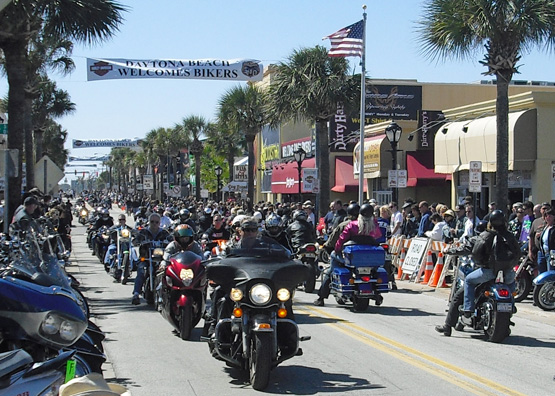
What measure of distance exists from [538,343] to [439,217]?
339 inches

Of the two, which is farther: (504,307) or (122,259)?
(122,259)

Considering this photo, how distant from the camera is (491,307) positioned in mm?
10891


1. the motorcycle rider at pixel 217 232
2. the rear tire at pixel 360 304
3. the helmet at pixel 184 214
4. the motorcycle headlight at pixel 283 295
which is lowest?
the rear tire at pixel 360 304

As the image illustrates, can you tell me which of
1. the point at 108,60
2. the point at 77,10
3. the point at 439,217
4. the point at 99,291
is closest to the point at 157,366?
the point at 99,291

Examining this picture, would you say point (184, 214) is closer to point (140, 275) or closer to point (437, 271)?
point (140, 275)

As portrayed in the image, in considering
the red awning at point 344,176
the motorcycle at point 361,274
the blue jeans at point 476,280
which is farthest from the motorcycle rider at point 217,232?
the red awning at point 344,176

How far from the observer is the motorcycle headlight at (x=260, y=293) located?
7883mm

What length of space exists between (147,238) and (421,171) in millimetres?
25696

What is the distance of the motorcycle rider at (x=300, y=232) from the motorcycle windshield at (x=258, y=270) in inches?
323

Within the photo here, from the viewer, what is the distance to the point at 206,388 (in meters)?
8.16

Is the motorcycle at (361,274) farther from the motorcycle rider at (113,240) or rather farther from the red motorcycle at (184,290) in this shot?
the motorcycle rider at (113,240)

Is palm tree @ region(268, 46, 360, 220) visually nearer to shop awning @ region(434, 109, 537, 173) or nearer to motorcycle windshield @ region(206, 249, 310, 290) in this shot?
shop awning @ region(434, 109, 537, 173)

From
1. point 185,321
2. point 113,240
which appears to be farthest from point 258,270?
point 113,240

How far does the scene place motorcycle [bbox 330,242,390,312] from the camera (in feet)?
45.9
